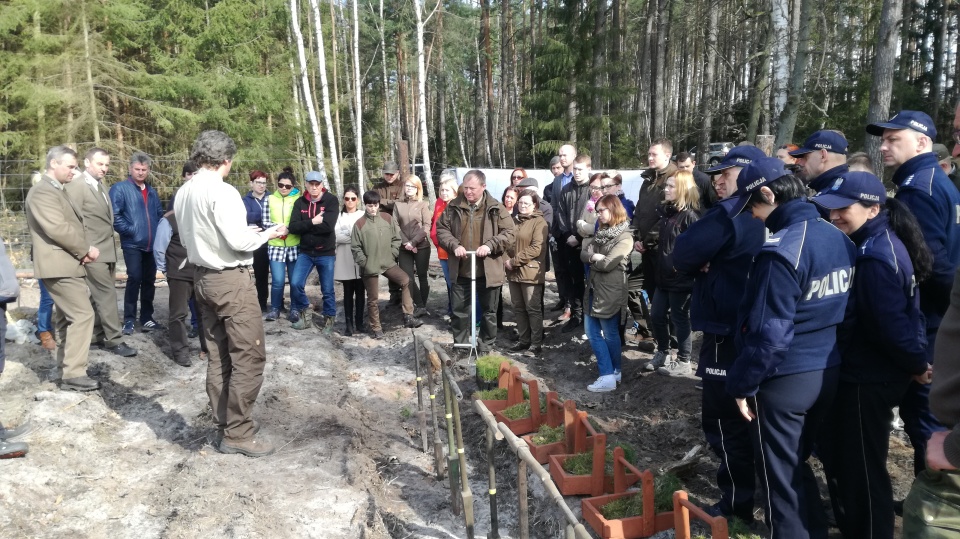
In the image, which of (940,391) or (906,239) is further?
(906,239)

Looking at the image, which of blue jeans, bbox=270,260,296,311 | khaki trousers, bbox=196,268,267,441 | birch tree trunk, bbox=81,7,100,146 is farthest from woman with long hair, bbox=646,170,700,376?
birch tree trunk, bbox=81,7,100,146

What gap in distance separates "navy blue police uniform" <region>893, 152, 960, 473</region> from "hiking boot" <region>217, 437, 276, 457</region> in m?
4.01

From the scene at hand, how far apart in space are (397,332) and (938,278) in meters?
5.98

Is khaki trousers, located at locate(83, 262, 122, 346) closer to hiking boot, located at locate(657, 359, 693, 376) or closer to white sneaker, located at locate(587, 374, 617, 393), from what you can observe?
white sneaker, located at locate(587, 374, 617, 393)

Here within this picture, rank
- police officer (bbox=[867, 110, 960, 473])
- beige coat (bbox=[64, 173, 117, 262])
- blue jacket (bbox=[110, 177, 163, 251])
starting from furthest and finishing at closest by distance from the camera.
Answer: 1. blue jacket (bbox=[110, 177, 163, 251])
2. beige coat (bbox=[64, 173, 117, 262])
3. police officer (bbox=[867, 110, 960, 473])

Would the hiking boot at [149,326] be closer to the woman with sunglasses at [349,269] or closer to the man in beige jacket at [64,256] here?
the man in beige jacket at [64,256]

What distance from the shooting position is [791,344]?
2.88 m

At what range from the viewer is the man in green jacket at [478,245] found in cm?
679

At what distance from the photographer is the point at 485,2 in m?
28.9

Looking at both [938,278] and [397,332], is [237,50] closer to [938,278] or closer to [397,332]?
[397,332]

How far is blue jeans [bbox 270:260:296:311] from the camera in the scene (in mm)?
7973

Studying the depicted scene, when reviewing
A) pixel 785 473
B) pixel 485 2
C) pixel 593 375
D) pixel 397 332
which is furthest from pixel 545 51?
pixel 785 473

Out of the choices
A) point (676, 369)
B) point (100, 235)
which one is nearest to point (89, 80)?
point (100, 235)

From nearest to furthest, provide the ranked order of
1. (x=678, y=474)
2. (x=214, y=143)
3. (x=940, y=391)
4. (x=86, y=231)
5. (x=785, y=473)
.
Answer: (x=940, y=391)
(x=785, y=473)
(x=678, y=474)
(x=214, y=143)
(x=86, y=231)
